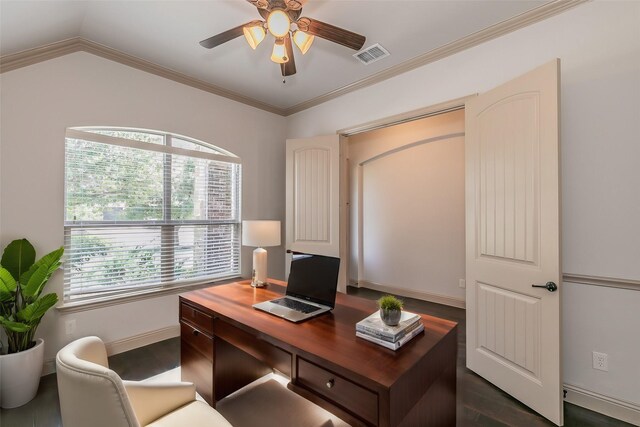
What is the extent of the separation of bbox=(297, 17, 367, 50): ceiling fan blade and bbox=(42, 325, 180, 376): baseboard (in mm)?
3137

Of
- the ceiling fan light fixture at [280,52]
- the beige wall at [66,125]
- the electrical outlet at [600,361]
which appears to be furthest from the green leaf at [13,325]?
the electrical outlet at [600,361]

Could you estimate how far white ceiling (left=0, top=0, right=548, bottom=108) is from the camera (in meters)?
2.07

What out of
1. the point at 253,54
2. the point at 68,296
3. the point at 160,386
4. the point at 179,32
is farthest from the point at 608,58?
the point at 68,296

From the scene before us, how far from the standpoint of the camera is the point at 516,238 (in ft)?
6.96

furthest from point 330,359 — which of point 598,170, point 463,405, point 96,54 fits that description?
point 96,54

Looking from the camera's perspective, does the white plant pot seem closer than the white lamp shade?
Yes

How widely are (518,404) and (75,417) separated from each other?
8.58 ft

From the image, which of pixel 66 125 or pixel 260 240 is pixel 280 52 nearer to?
pixel 260 240

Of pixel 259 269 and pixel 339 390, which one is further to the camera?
pixel 259 269

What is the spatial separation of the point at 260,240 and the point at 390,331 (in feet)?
4.75

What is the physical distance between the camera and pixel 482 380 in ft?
7.84

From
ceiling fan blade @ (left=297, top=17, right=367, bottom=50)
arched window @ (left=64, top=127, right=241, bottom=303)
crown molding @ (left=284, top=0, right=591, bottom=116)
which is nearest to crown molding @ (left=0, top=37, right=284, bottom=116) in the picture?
arched window @ (left=64, top=127, right=241, bottom=303)

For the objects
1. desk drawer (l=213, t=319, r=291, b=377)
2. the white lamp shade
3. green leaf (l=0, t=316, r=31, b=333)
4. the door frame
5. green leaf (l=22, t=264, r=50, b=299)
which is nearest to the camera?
desk drawer (l=213, t=319, r=291, b=377)

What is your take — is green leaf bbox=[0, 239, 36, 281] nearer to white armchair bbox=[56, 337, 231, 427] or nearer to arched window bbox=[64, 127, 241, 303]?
arched window bbox=[64, 127, 241, 303]
